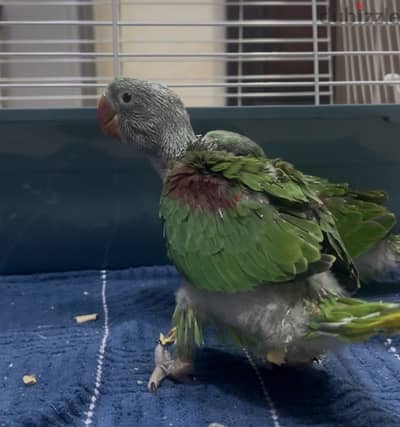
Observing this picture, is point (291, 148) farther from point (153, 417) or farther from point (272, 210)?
point (153, 417)

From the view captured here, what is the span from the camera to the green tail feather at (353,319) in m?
0.47

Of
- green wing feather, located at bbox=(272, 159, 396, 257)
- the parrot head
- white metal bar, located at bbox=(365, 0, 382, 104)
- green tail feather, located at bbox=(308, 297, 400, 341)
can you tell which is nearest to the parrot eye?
the parrot head

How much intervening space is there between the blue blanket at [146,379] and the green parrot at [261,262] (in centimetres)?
3

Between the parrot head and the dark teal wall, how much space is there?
173mm

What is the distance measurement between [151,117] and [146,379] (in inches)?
11.9

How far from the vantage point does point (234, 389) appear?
24.4 inches

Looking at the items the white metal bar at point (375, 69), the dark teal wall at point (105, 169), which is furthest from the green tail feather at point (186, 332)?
the white metal bar at point (375, 69)

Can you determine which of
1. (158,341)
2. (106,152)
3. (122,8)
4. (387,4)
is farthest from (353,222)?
(122,8)

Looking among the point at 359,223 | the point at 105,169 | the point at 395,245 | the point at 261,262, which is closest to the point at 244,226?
the point at 261,262

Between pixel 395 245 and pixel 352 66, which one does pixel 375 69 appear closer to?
pixel 352 66

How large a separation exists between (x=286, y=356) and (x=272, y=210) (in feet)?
0.48

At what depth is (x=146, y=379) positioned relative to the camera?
64 centimetres

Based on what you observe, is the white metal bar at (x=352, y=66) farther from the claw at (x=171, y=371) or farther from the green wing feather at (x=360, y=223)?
the claw at (x=171, y=371)

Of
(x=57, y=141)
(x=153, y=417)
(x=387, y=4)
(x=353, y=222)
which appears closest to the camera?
(x=153, y=417)
